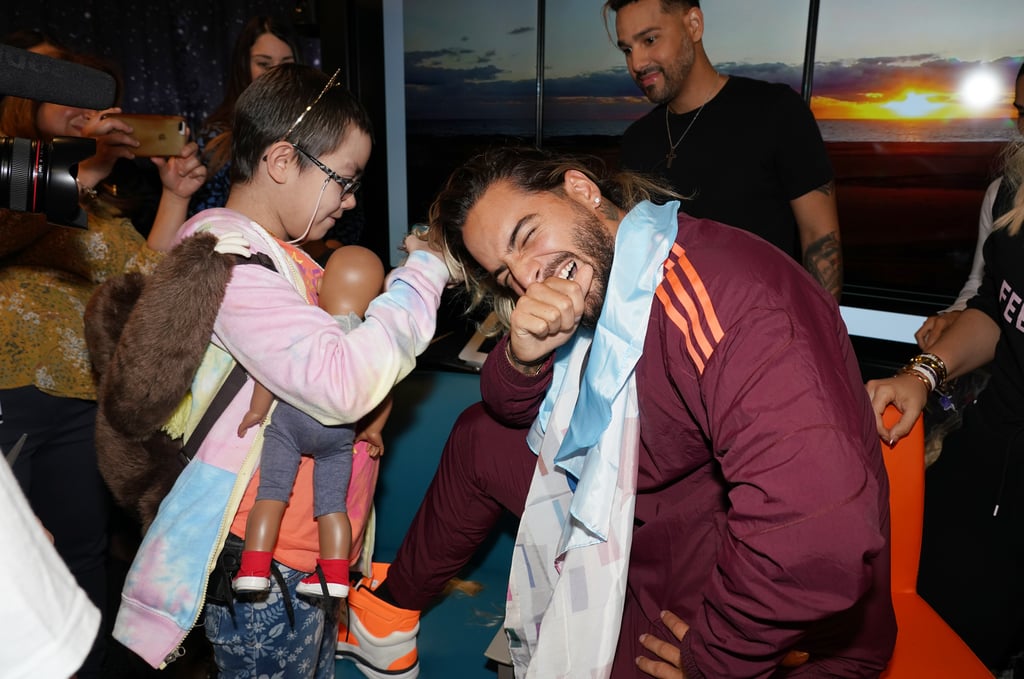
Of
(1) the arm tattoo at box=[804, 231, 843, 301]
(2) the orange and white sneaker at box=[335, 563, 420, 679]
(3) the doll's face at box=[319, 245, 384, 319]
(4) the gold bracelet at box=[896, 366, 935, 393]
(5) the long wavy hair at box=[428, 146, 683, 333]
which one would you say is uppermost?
(5) the long wavy hair at box=[428, 146, 683, 333]

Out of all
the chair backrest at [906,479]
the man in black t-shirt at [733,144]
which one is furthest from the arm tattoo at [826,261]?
the chair backrest at [906,479]

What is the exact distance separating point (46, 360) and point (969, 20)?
3.24 metres

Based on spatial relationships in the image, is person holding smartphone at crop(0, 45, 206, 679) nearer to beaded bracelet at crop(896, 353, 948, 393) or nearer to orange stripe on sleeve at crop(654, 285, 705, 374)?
orange stripe on sleeve at crop(654, 285, 705, 374)

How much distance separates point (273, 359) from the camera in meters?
1.15

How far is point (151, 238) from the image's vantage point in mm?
1843

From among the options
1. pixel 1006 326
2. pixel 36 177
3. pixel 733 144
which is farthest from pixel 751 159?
pixel 36 177

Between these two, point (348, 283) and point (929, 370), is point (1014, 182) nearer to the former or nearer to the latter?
point (929, 370)

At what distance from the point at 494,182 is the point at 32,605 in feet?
3.60

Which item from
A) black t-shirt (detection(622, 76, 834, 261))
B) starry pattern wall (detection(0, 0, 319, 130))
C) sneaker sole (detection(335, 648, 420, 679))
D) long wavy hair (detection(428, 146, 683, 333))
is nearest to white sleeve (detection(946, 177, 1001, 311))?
black t-shirt (detection(622, 76, 834, 261))

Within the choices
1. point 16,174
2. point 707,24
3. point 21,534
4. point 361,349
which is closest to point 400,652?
point 361,349

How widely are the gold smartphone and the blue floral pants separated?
104 cm

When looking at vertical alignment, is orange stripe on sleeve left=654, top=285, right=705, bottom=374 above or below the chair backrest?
above

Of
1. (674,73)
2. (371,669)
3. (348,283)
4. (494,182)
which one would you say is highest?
(674,73)

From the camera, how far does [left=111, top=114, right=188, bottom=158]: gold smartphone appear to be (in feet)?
5.75
